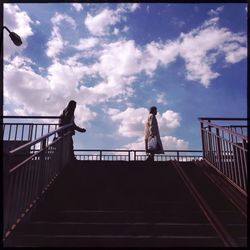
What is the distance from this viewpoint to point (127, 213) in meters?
5.18

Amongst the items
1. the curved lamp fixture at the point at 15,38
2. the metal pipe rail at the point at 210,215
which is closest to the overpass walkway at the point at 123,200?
the metal pipe rail at the point at 210,215

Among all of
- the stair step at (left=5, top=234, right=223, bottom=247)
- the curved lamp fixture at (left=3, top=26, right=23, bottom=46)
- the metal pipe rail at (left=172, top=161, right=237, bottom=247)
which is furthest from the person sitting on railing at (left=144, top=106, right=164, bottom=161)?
the stair step at (left=5, top=234, right=223, bottom=247)

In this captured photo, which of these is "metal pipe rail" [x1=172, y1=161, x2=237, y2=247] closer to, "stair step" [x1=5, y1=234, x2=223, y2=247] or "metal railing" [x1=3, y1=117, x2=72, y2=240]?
"stair step" [x1=5, y1=234, x2=223, y2=247]

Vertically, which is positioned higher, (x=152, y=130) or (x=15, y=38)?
(x=15, y=38)

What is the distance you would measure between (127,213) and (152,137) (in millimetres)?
4437

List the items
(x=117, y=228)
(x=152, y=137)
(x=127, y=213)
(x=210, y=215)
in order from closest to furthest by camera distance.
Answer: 1. (x=117, y=228)
2. (x=210, y=215)
3. (x=127, y=213)
4. (x=152, y=137)

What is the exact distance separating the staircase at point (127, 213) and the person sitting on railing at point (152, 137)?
72.4 inches

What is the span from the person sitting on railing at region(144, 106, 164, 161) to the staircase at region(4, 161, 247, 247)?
1.84 m

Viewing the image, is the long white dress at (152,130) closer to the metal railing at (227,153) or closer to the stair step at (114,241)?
the metal railing at (227,153)

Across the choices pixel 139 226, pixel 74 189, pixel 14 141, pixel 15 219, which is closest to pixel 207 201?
pixel 139 226

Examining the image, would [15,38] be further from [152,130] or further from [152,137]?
[152,137]

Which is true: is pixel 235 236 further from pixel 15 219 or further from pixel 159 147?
pixel 159 147

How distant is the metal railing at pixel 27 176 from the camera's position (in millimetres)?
4266

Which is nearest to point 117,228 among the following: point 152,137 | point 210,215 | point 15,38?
point 210,215
